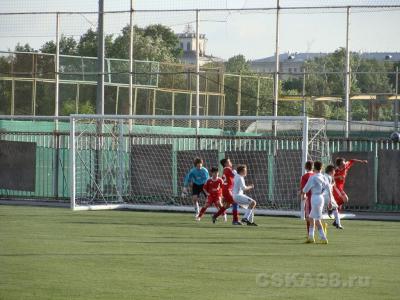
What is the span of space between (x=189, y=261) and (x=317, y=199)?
16.0 feet

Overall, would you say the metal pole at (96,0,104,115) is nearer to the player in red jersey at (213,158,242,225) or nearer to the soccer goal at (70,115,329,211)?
the soccer goal at (70,115,329,211)

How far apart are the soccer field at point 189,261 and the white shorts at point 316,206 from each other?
593 mm

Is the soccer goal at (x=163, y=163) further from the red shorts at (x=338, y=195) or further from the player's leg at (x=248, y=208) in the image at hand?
the player's leg at (x=248, y=208)

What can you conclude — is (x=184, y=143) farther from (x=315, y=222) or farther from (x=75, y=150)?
(x=315, y=222)

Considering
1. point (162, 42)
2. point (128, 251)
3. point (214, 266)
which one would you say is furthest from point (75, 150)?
point (162, 42)

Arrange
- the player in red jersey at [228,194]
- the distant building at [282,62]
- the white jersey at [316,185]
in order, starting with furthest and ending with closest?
the distant building at [282,62] < the player in red jersey at [228,194] < the white jersey at [316,185]

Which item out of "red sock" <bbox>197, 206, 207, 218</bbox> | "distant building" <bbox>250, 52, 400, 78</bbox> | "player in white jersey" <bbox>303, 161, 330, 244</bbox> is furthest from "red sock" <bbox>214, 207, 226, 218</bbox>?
"distant building" <bbox>250, 52, 400, 78</bbox>

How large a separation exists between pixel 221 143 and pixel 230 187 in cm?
731

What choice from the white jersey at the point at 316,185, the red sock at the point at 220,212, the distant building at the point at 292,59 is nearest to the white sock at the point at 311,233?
the white jersey at the point at 316,185

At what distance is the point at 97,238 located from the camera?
2066cm

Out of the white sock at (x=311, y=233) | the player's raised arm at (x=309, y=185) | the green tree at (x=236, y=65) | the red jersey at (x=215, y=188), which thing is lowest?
the white sock at (x=311, y=233)

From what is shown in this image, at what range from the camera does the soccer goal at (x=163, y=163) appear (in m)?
31.5

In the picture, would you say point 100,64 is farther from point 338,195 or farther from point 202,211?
point 338,195

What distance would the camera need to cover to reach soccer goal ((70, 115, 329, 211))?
3153 cm
